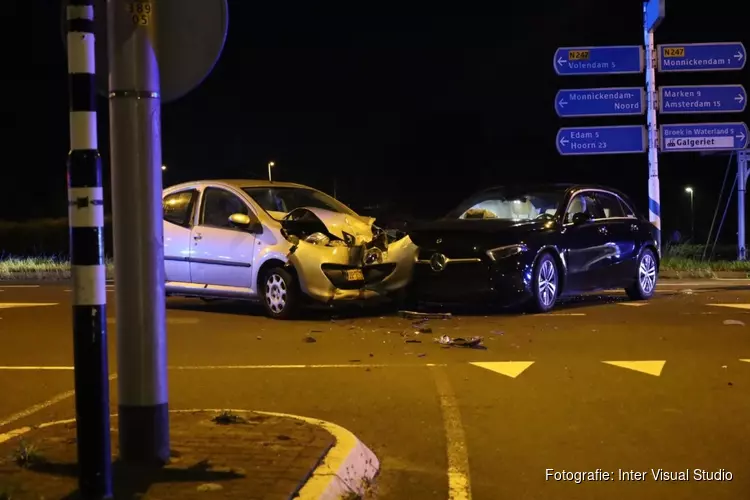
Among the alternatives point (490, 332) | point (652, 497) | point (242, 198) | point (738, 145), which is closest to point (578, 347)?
point (490, 332)

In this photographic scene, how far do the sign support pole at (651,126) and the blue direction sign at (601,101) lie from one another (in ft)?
0.67

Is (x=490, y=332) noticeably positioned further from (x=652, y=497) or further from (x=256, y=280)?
(x=652, y=497)

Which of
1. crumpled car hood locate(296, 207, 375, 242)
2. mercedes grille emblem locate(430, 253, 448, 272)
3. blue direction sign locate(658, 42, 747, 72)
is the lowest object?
mercedes grille emblem locate(430, 253, 448, 272)

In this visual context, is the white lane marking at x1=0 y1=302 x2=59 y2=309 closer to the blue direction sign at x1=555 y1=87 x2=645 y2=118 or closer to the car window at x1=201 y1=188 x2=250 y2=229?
the car window at x1=201 y1=188 x2=250 y2=229

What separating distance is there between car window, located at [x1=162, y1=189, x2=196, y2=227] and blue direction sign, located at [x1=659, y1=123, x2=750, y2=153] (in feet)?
37.8

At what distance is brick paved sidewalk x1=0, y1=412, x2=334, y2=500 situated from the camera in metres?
4.19

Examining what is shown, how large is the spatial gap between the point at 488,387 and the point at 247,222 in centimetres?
485

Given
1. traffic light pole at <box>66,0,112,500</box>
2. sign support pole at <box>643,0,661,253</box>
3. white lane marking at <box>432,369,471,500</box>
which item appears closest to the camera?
traffic light pole at <box>66,0,112,500</box>

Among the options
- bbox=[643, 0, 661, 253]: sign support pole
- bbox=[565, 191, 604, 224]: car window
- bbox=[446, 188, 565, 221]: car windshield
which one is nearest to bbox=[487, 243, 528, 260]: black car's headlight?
bbox=[446, 188, 565, 221]: car windshield

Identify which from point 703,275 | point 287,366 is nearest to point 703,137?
point 703,275

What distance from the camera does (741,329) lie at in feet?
31.1

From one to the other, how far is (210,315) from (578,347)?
5159 mm

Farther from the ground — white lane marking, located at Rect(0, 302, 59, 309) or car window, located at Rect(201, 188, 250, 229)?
car window, located at Rect(201, 188, 250, 229)

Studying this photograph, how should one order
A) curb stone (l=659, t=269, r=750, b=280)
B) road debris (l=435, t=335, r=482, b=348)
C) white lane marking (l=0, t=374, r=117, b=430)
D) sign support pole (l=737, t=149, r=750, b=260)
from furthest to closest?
sign support pole (l=737, t=149, r=750, b=260)
curb stone (l=659, t=269, r=750, b=280)
road debris (l=435, t=335, r=482, b=348)
white lane marking (l=0, t=374, r=117, b=430)
